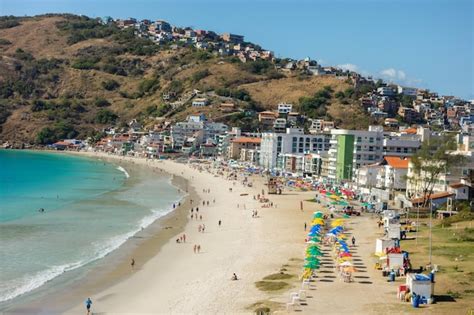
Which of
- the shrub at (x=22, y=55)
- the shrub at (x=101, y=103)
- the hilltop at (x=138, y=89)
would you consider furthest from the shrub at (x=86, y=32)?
the shrub at (x=101, y=103)

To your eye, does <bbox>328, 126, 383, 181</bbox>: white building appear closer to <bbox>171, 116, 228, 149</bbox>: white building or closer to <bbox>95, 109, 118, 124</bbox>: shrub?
<bbox>171, 116, 228, 149</bbox>: white building

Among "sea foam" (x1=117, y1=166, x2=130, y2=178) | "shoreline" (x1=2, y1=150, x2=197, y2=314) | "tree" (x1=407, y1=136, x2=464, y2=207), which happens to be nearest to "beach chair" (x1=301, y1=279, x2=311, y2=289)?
"shoreline" (x1=2, y1=150, x2=197, y2=314)

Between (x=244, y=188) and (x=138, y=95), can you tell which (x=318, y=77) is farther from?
(x=244, y=188)

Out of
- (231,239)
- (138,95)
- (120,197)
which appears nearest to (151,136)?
(138,95)

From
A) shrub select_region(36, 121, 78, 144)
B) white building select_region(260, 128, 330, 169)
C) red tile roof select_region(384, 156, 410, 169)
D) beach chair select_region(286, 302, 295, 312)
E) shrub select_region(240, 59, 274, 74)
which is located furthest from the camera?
shrub select_region(240, 59, 274, 74)

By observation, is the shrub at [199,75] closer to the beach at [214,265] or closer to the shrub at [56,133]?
the shrub at [56,133]

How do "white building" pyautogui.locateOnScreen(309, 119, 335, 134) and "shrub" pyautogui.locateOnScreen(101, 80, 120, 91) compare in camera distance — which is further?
"shrub" pyautogui.locateOnScreen(101, 80, 120, 91)
